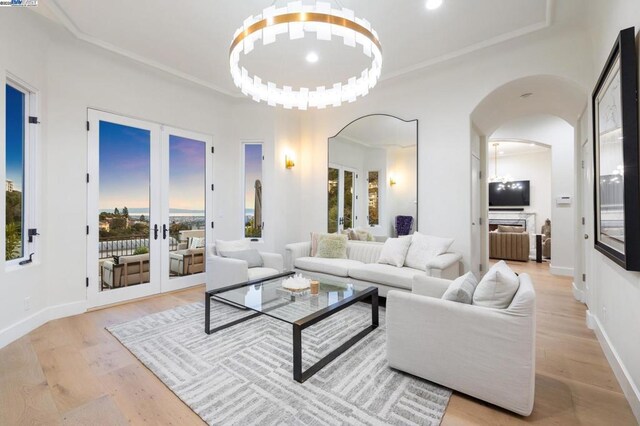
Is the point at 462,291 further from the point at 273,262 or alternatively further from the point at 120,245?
the point at 120,245

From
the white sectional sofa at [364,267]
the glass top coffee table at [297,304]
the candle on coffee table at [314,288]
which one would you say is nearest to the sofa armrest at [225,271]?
the glass top coffee table at [297,304]

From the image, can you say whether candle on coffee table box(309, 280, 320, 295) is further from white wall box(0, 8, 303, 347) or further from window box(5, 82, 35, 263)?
window box(5, 82, 35, 263)

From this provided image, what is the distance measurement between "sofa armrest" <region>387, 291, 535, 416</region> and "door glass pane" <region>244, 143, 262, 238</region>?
3.56 m

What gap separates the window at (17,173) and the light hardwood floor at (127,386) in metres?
0.93

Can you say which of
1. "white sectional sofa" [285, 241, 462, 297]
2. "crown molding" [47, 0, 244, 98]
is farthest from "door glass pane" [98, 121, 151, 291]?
"white sectional sofa" [285, 241, 462, 297]

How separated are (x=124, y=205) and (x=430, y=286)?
403cm

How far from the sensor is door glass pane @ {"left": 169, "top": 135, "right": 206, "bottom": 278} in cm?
459

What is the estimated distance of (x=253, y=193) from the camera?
5355 millimetres

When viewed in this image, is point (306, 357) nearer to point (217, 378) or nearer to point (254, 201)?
point (217, 378)

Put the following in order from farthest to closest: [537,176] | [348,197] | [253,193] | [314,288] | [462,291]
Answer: [537,176] < [253,193] < [348,197] < [314,288] < [462,291]

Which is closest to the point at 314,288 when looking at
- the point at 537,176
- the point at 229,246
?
the point at 229,246

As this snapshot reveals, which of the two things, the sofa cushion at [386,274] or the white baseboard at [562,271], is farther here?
the white baseboard at [562,271]

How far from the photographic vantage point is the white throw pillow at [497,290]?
1.87 m

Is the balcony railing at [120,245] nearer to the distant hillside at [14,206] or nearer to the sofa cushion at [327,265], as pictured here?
the distant hillside at [14,206]
